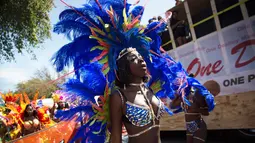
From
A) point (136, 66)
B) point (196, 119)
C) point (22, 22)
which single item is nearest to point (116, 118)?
point (136, 66)

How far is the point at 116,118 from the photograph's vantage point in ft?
6.53

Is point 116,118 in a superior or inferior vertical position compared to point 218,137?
superior

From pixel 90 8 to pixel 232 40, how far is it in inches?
163

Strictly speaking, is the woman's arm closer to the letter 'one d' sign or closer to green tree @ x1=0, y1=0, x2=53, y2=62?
the letter 'one d' sign

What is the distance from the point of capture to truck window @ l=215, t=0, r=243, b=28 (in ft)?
17.3

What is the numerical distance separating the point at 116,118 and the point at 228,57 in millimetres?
4299

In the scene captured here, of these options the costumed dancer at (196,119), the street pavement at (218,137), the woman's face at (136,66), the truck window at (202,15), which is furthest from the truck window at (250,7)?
the woman's face at (136,66)

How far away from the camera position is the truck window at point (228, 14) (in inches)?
207

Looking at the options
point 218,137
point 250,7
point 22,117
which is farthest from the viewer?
point 218,137

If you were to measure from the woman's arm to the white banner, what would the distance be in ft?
12.8

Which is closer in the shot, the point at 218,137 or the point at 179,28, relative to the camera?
the point at 218,137

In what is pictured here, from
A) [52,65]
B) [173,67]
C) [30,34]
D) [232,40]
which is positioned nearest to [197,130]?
[173,67]

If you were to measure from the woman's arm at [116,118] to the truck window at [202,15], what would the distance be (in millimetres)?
4569

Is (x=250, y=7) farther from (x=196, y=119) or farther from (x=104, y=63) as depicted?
(x=104, y=63)
